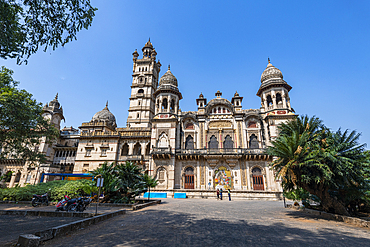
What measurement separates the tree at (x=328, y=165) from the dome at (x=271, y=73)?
20932mm

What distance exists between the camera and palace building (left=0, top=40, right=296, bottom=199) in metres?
27.4

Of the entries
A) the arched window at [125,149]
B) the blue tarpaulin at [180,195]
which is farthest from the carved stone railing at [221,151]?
the arched window at [125,149]

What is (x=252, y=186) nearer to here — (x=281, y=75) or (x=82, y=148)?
(x=281, y=75)

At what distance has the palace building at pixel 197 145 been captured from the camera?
89.8 feet

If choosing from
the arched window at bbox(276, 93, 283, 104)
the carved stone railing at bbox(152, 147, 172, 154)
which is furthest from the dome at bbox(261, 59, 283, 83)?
the carved stone railing at bbox(152, 147, 172, 154)

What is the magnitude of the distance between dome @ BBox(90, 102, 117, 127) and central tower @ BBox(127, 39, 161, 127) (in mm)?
5013

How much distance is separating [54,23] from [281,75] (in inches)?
1241

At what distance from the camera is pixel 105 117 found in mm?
42000

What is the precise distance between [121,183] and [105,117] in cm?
2994

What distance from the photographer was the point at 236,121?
30.3 meters

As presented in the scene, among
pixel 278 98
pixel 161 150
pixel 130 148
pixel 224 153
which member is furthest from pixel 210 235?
pixel 278 98

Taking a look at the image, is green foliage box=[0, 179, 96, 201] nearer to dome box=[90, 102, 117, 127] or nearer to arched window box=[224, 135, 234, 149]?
arched window box=[224, 135, 234, 149]

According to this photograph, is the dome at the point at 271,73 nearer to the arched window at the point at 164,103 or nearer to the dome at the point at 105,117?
the arched window at the point at 164,103

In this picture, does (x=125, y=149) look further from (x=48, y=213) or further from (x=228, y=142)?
(x=48, y=213)
